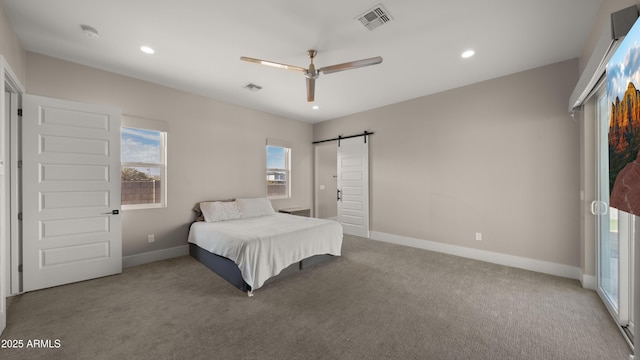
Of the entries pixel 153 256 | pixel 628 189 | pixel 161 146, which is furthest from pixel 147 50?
pixel 628 189

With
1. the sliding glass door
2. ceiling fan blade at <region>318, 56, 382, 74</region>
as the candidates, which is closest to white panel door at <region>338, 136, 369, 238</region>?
ceiling fan blade at <region>318, 56, 382, 74</region>

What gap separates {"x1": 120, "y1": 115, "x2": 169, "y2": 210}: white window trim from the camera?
3.60m

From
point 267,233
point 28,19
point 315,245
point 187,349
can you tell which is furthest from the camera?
point 315,245

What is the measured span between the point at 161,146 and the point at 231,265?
250 cm

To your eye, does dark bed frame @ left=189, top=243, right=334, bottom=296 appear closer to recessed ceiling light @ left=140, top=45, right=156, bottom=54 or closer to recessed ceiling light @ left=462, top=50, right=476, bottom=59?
recessed ceiling light @ left=140, top=45, right=156, bottom=54

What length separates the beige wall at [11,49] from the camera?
2.18 meters

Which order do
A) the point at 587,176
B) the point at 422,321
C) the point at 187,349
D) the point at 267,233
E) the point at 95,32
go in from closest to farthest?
the point at 187,349 → the point at 422,321 → the point at 95,32 → the point at 587,176 → the point at 267,233

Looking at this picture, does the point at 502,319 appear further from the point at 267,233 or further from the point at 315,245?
the point at 267,233

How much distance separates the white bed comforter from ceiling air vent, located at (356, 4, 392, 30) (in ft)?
8.42

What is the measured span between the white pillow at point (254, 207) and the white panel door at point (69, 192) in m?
1.80

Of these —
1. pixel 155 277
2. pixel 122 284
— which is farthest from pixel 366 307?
pixel 122 284

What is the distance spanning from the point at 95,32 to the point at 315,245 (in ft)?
11.7

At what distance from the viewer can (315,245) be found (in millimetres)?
3471

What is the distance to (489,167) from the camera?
3.75m
